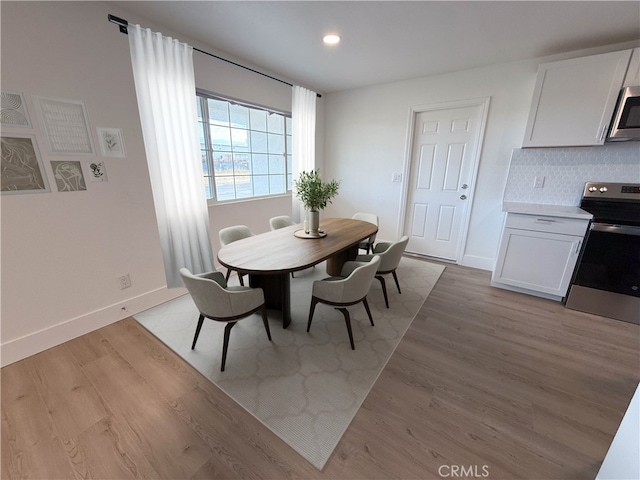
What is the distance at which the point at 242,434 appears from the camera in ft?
4.40

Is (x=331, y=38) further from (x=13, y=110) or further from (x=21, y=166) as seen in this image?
(x=21, y=166)

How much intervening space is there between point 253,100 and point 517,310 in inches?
149

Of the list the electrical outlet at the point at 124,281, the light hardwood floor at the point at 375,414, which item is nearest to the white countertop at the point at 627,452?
the light hardwood floor at the point at 375,414

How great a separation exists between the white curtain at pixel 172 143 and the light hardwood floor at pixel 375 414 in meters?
0.92

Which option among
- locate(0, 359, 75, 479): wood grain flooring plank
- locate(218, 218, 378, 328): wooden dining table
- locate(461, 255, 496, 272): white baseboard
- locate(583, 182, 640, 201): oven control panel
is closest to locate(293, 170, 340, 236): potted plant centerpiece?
locate(218, 218, 378, 328): wooden dining table

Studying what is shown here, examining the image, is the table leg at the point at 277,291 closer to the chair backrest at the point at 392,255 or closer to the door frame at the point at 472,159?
the chair backrest at the point at 392,255

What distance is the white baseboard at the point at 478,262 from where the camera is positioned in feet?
11.3

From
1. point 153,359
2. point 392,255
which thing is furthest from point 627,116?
point 153,359

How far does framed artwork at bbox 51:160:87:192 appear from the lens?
1.85 m

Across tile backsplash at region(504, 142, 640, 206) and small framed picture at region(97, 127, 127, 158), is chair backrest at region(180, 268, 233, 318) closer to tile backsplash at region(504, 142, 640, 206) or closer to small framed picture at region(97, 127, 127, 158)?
small framed picture at region(97, 127, 127, 158)

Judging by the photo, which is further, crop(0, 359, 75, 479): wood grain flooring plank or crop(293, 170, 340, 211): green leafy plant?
crop(293, 170, 340, 211): green leafy plant

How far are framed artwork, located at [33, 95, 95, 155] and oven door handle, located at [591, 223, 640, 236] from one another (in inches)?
172

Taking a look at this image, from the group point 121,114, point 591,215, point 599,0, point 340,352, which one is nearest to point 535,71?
point 599,0

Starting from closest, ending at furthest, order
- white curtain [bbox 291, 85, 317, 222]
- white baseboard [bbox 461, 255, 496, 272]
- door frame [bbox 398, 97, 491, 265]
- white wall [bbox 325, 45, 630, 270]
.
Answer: white wall [bbox 325, 45, 630, 270], door frame [bbox 398, 97, 491, 265], white baseboard [bbox 461, 255, 496, 272], white curtain [bbox 291, 85, 317, 222]
